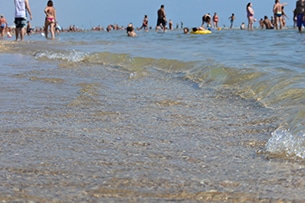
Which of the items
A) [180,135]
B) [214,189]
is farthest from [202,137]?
[214,189]

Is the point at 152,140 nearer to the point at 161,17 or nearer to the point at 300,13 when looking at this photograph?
the point at 300,13

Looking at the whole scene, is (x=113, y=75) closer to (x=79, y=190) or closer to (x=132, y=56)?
Result: (x=132, y=56)

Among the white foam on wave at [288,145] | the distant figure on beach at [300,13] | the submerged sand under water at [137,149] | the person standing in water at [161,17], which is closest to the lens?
the submerged sand under water at [137,149]

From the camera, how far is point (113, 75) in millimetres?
6016

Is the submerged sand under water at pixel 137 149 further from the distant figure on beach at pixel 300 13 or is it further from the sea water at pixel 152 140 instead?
the distant figure on beach at pixel 300 13

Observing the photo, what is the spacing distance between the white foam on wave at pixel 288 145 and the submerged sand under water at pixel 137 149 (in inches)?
2.4

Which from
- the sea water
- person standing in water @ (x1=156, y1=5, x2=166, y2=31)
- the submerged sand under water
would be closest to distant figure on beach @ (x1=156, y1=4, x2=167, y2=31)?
person standing in water @ (x1=156, y1=5, x2=166, y2=31)

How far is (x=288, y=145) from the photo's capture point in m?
2.26

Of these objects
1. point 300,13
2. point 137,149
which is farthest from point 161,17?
point 137,149

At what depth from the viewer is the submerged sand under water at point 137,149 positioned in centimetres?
169

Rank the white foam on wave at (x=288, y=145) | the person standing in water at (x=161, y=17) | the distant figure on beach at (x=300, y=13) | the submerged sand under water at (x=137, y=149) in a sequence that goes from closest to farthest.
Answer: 1. the submerged sand under water at (x=137, y=149)
2. the white foam on wave at (x=288, y=145)
3. the distant figure on beach at (x=300, y=13)
4. the person standing in water at (x=161, y=17)

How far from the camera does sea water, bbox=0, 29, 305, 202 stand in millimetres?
1715

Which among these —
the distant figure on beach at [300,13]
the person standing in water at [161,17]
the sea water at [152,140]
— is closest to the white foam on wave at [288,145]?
the sea water at [152,140]

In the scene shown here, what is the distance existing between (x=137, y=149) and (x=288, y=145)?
683 millimetres
